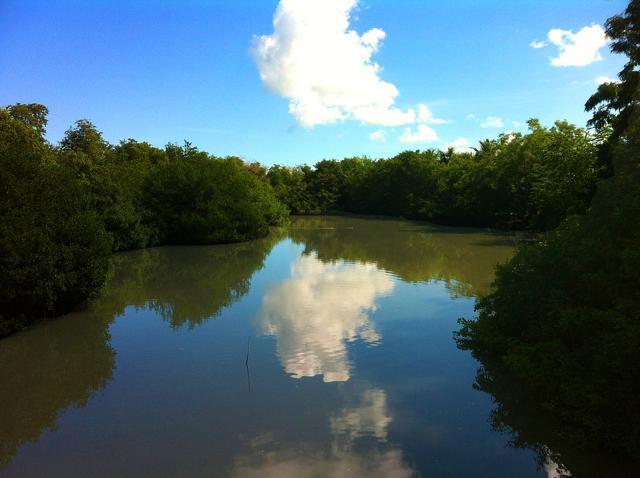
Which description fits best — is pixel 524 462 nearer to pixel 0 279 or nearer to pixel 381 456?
pixel 381 456

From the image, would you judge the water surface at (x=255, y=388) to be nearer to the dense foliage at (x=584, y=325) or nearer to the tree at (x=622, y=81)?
the dense foliage at (x=584, y=325)

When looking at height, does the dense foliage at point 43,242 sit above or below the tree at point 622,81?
below

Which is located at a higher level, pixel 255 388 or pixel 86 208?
pixel 86 208

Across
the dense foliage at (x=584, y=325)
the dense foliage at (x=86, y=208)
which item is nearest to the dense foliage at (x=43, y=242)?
the dense foliage at (x=86, y=208)

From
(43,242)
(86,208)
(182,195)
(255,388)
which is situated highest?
(182,195)

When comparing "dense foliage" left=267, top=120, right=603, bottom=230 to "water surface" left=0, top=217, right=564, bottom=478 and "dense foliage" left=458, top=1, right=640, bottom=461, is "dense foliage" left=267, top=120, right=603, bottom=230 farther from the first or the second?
"dense foliage" left=458, top=1, right=640, bottom=461

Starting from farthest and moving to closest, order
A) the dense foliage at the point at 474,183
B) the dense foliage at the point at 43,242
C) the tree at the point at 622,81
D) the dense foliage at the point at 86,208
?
1. the dense foliage at the point at 474,183
2. the tree at the point at 622,81
3. the dense foliage at the point at 86,208
4. the dense foliage at the point at 43,242

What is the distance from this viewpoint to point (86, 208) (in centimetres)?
1480

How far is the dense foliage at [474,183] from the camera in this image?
26.1 metres

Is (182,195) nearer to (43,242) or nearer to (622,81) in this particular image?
(43,242)

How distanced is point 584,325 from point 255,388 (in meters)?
5.85

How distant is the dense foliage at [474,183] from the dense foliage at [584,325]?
15080 millimetres

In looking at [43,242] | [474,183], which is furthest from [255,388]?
[474,183]

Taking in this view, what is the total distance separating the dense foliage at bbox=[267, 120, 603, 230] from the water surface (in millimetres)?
12590
